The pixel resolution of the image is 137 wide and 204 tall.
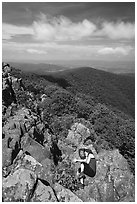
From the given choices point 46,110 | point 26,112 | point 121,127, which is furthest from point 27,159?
point 121,127

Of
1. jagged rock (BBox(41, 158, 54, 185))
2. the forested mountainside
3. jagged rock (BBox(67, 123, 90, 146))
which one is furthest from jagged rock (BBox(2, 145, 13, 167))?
jagged rock (BBox(67, 123, 90, 146))

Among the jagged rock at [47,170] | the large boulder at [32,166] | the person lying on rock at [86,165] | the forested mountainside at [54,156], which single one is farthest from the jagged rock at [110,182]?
the large boulder at [32,166]

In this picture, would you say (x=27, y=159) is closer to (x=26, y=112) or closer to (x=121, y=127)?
(x=26, y=112)

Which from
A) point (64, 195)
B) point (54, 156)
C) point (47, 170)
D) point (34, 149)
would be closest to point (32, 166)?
point (47, 170)

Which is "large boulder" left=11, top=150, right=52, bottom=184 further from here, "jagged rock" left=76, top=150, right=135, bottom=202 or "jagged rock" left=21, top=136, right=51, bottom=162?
"jagged rock" left=76, top=150, right=135, bottom=202

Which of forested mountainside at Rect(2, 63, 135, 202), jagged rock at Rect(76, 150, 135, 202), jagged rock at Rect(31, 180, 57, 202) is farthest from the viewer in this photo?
jagged rock at Rect(76, 150, 135, 202)

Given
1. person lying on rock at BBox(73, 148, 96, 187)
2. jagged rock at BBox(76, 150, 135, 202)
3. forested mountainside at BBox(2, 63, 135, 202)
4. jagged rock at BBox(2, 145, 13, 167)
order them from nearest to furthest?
forested mountainside at BBox(2, 63, 135, 202) → jagged rock at BBox(2, 145, 13, 167) → jagged rock at BBox(76, 150, 135, 202) → person lying on rock at BBox(73, 148, 96, 187)

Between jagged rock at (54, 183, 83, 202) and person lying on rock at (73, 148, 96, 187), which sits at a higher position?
person lying on rock at (73, 148, 96, 187)

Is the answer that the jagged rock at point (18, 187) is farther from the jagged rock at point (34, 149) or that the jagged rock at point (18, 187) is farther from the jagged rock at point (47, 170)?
the jagged rock at point (34, 149)
